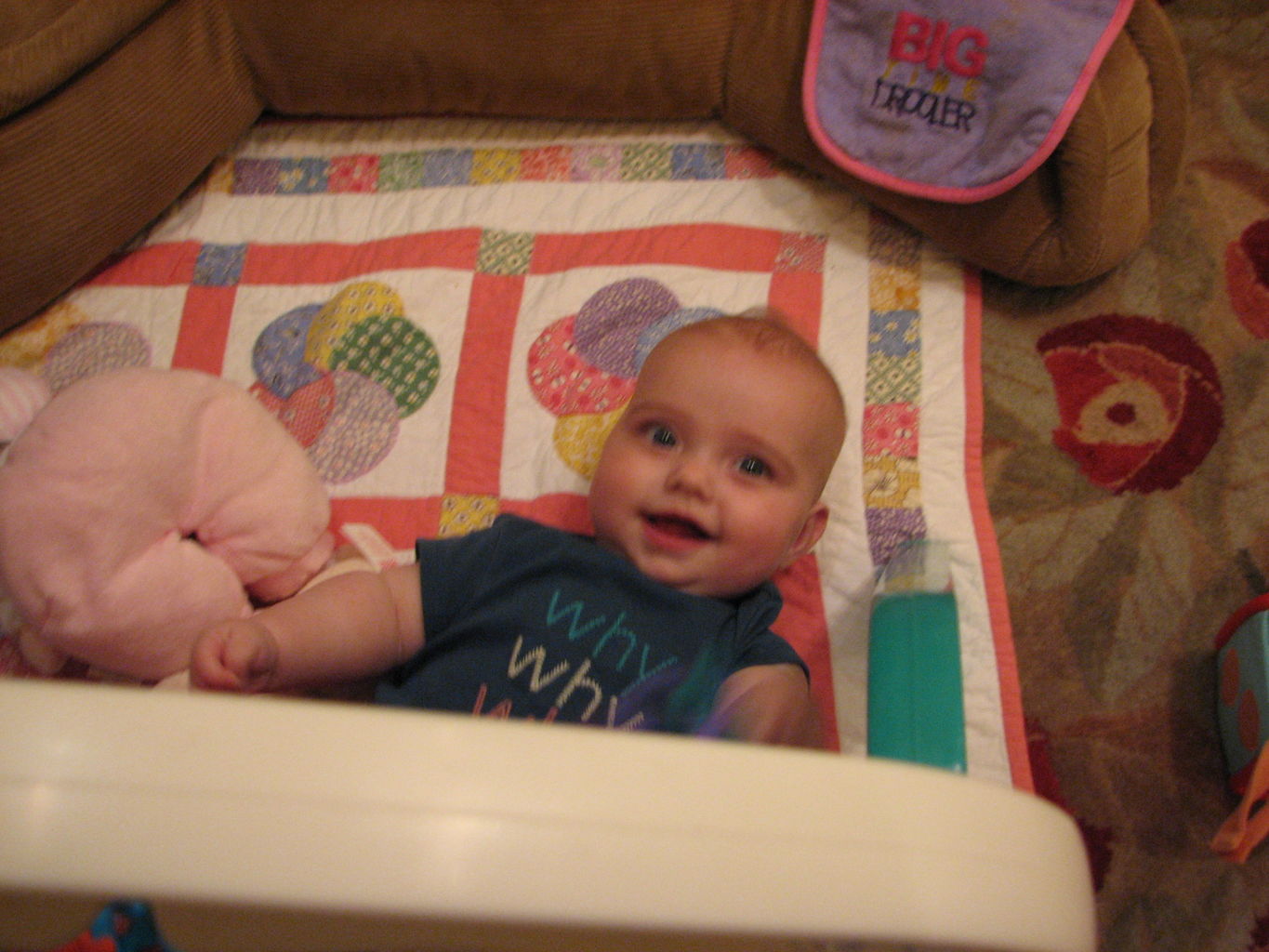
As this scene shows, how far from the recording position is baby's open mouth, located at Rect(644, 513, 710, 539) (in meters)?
0.76

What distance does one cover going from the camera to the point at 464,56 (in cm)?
108

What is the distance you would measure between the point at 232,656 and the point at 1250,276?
1161 mm

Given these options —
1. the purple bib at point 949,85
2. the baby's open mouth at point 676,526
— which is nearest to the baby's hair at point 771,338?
the baby's open mouth at point 676,526

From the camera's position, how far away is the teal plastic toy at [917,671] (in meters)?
0.65

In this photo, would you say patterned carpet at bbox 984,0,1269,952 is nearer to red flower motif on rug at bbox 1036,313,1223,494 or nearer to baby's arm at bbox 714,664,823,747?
red flower motif on rug at bbox 1036,313,1223,494

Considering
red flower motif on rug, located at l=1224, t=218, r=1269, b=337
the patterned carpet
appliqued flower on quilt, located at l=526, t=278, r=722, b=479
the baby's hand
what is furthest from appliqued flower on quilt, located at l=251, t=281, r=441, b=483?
red flower motif on rug, located at l=1224, t=218, r=1269, b=337

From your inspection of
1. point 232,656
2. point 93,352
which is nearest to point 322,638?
point 232,656

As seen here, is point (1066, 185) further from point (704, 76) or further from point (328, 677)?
point (328, 677)

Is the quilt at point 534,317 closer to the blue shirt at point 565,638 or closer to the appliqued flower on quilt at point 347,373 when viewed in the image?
the appliqued flower on quilt at point 347,373

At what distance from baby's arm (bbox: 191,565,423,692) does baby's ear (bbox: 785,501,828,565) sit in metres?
0.33

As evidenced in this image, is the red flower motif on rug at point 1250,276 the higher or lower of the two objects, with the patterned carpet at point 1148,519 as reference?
higher

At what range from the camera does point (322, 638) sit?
706 millimetres

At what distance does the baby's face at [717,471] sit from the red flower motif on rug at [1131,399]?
411mm

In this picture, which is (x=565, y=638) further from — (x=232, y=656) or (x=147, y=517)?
(x=147, y=517)
